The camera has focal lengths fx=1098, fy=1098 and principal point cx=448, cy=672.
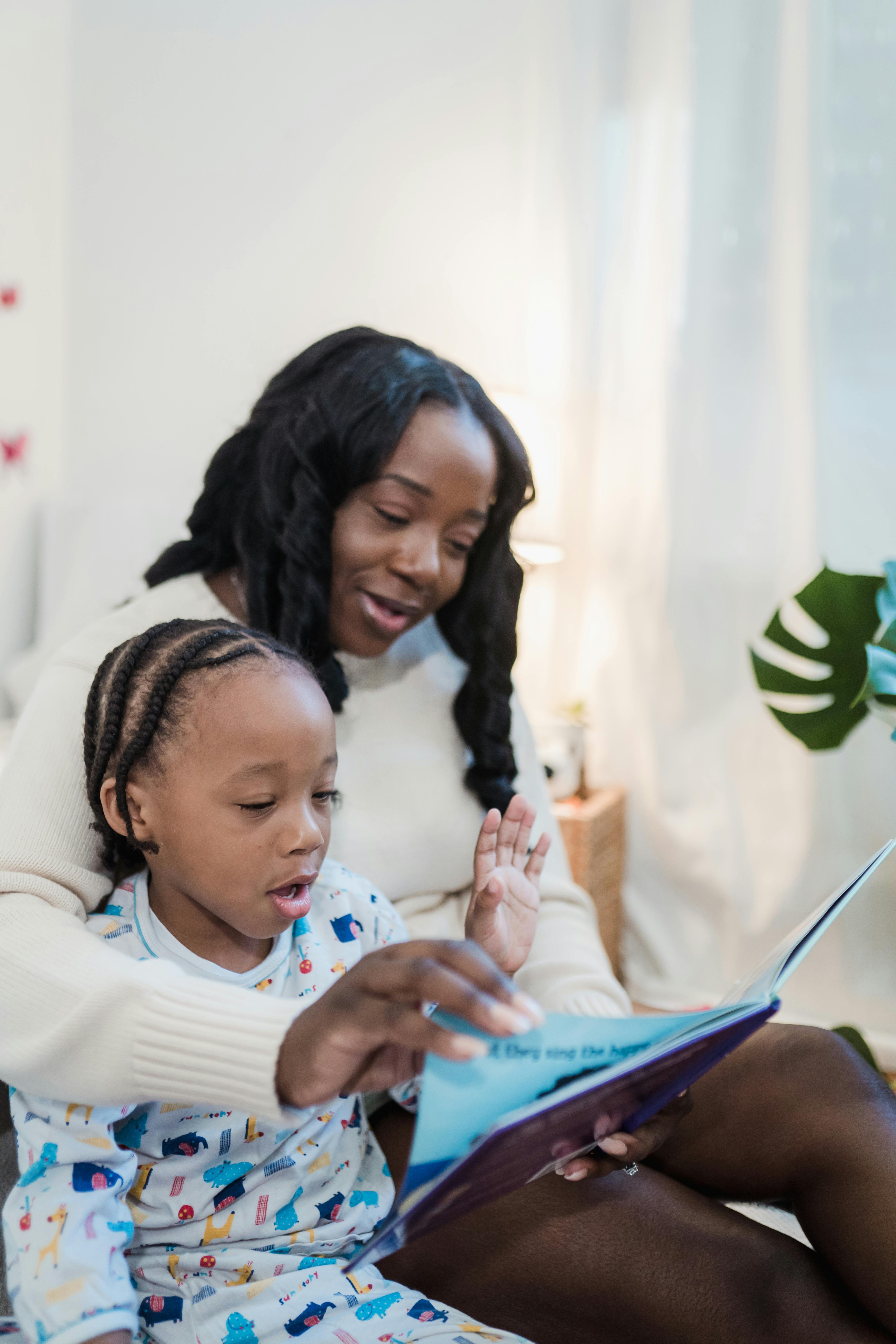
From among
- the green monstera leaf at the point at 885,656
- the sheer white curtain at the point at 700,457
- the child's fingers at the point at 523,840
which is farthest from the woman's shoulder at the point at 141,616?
the sheer white curtain at the point at 700,457

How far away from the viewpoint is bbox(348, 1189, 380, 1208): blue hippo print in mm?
854

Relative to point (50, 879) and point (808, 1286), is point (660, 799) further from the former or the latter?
point (50, 879)

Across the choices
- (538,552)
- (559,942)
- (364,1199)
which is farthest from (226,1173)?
(538,552)

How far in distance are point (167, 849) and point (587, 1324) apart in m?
0.50

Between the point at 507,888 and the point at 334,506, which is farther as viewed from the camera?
the point at 334,506

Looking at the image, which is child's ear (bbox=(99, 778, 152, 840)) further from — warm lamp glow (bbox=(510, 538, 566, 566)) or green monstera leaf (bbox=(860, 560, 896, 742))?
warm lamp glow (bbox=(510, 538, 566, 566))

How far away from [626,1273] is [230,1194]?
0.32 metres

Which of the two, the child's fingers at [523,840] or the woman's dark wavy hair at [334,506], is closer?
the child's fingers at [523,840]

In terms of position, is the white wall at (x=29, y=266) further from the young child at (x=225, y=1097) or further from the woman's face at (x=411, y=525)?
the young child at (x=225, y=1097)

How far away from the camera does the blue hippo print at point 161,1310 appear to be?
2.47 ft

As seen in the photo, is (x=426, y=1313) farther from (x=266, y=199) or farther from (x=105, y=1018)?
(x=266, y=199)

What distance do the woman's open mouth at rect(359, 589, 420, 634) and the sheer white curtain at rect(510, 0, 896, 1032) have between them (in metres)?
1.25

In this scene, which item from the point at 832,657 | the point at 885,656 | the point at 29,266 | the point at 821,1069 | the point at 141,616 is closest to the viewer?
the point at 821,1069

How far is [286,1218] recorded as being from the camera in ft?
2.65
